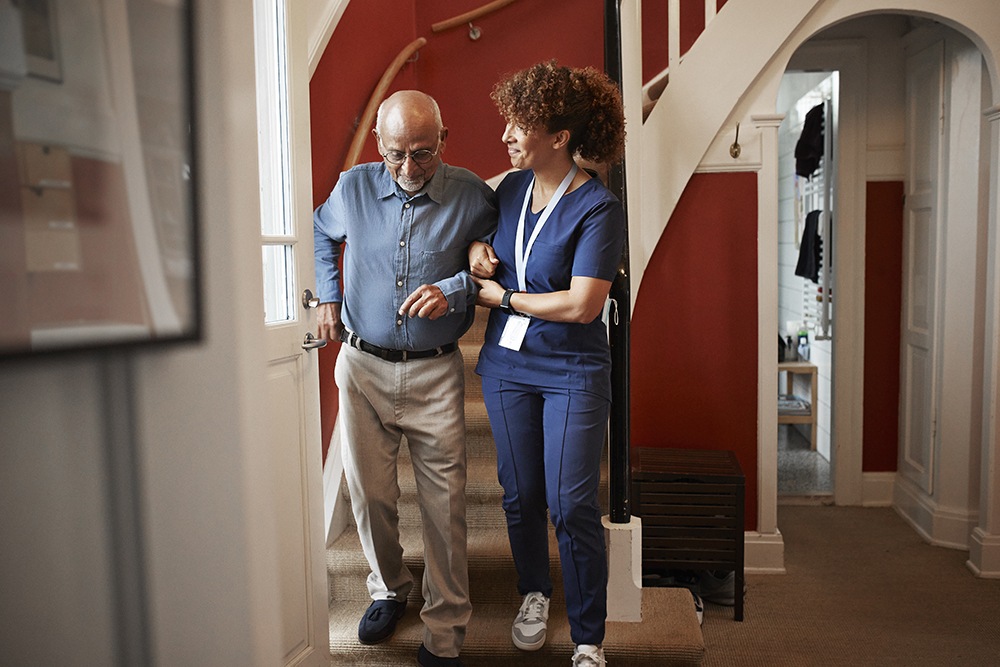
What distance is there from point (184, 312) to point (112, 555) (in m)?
0.09

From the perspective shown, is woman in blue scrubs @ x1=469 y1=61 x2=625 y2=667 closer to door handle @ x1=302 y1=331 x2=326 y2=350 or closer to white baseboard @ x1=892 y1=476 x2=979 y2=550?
door handle @ x1=302 y1=331 x2=326 y2=350

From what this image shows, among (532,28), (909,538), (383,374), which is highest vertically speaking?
(532,28)

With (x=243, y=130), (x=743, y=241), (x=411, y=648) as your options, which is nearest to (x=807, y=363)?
(x=743, y=241)

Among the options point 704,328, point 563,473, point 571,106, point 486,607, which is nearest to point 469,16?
point 704,328

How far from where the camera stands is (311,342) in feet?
6.59

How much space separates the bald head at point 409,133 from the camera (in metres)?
1.79

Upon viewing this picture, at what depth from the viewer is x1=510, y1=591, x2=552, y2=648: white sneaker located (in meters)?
2.07

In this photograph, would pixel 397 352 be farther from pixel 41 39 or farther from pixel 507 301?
pixel 41 39

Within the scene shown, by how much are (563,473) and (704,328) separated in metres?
1.58

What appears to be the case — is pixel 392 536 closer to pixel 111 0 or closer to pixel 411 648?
pixel 411 648

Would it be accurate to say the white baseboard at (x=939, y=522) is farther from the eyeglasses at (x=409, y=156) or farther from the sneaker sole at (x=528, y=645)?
the eyeglasses at (x=409, y=156)

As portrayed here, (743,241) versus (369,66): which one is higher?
(369,66)

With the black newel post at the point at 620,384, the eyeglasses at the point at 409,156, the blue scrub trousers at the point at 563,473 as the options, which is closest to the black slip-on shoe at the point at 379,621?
the blue scrub trousers at the point at 563,473

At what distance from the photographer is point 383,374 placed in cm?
194
